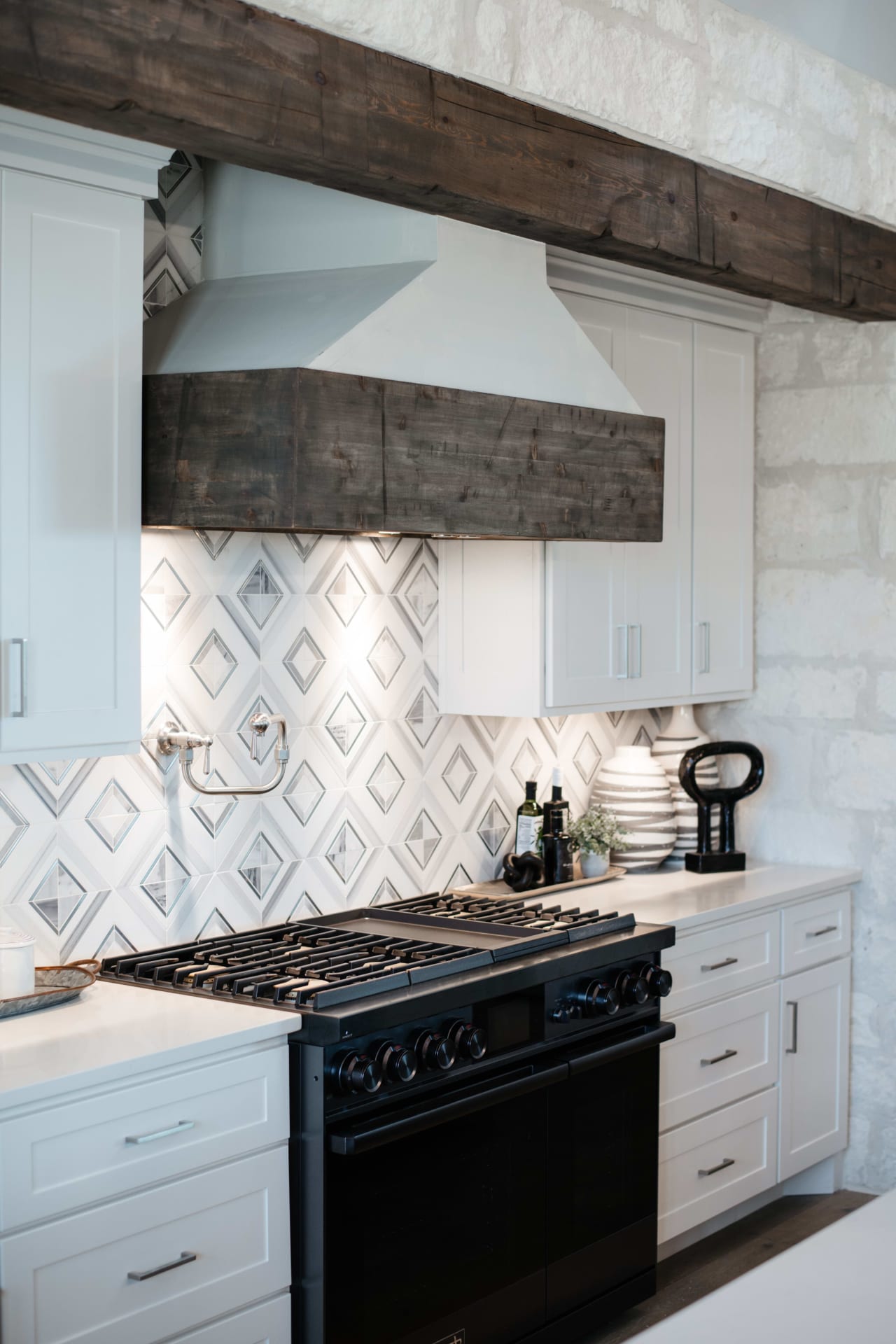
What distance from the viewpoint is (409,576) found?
3791 millimetres

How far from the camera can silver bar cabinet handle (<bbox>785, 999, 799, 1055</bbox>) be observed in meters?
A: 4.17

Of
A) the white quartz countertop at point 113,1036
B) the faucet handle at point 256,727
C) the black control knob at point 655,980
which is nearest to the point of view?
the white quartz countertop at point 113,1036

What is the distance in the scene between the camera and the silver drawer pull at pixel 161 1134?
238 centimetres

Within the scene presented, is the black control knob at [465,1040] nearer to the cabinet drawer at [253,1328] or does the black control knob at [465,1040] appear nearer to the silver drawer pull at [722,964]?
the cabinet drawer at [253,1328]

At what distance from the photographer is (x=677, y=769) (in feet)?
15.0

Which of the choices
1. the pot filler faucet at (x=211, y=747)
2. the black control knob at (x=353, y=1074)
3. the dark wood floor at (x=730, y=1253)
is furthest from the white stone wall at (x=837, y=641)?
the black control knob at (x=353, y=1074)

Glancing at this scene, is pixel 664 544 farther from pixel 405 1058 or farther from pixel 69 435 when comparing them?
pixel 69 435

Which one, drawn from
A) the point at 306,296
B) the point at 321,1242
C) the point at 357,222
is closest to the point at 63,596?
the point at 306,296

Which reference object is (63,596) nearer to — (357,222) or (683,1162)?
(357,222)

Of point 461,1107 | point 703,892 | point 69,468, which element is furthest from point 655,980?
point 69,468

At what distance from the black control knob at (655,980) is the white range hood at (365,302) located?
134 centimetres

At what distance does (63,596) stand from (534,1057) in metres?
1.44

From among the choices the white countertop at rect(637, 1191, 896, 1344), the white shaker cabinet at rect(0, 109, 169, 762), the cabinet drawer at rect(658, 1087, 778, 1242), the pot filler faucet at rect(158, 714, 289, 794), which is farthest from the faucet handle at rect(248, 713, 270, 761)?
the white countertop at rect(637, 1191, 896, 1344)

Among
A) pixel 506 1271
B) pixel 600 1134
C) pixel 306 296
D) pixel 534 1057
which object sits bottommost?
pixel 506 1271
